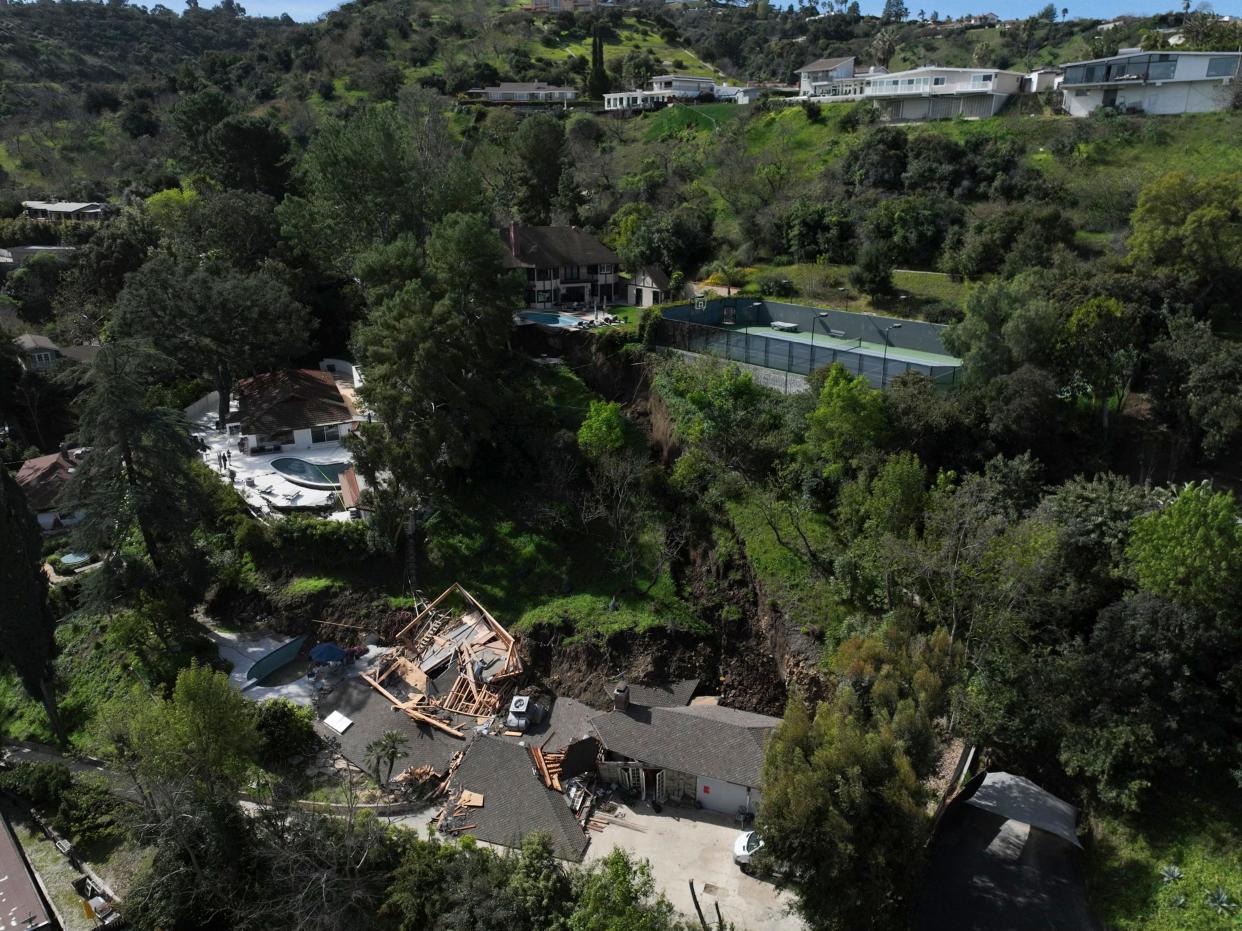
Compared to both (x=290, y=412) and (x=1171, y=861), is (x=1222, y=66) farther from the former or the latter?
(x=290, y=412)

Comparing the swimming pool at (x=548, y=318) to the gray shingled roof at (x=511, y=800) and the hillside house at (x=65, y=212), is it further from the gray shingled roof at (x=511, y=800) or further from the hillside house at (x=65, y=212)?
the hillside house at (x=65, y=212)

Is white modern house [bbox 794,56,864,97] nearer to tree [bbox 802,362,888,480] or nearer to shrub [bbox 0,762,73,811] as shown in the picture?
tree [bbox 802,362,888,480]

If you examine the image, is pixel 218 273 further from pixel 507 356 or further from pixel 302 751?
pixel 302 751

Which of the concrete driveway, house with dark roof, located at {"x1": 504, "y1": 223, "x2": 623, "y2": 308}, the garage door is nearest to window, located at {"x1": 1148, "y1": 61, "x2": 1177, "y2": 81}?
house with dark roof, located at {"x1": 504, "y1": 223, "x2": 623, "y2": 308}

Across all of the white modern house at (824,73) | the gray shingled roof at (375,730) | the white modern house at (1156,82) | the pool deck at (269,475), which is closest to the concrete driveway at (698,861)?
the gray shingled roof at (375,730)

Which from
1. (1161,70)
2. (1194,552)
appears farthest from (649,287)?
(1194,552)
